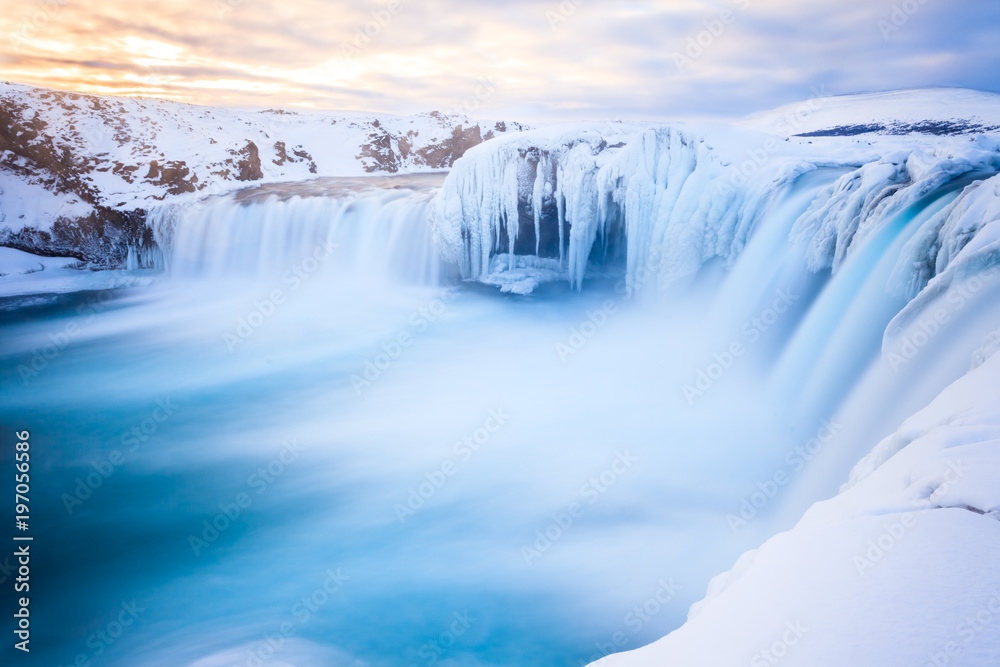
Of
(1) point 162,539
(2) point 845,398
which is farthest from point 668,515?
(1) point 162,539

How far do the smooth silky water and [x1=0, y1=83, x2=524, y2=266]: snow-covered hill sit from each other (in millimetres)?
4545

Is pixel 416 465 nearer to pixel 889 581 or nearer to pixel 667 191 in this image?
pixel 889 581

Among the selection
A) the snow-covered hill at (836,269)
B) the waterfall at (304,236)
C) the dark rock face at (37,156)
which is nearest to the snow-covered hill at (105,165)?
the dark rock face at (37,156)

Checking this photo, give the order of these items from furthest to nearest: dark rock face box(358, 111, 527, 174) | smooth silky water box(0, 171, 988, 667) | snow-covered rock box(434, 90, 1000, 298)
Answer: dark rock face box(358, 111, 527, 174), snow-covered rock box(434, 90, 1000, 298), smooth silky water box(0, 171, 988, 667)

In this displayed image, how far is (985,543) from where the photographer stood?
144cm

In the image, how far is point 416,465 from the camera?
615cm

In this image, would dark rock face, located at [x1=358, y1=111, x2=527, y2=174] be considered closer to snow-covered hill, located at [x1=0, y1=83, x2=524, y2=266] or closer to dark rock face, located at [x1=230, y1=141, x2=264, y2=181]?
snow-covered hill, located at [x1=0, y1=83, x2=524, y2=266]

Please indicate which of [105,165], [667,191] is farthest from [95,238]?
[667,191]

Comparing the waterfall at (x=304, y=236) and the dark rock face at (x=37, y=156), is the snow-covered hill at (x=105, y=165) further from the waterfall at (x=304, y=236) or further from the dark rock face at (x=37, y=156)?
the waterfall at (x=304, y=236)

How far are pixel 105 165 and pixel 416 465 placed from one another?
54.3 ft

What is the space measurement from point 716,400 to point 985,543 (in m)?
5.51

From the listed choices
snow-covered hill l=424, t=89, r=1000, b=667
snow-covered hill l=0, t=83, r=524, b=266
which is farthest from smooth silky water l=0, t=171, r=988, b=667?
snow-covered hill l=0, t=83, r=524, b=266

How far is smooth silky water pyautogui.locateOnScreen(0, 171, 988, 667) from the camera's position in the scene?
399cm

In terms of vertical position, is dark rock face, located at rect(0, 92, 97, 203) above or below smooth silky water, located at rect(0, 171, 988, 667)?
above
